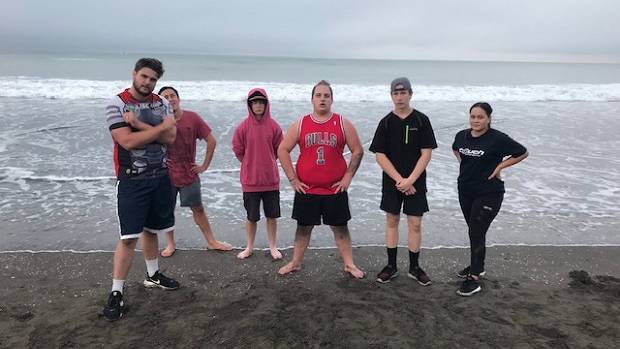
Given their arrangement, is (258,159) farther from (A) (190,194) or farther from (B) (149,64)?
(B) (149,64)

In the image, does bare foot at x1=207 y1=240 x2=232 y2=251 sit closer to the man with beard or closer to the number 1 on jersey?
the man with beard

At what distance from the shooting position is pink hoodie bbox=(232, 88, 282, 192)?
4625 mm

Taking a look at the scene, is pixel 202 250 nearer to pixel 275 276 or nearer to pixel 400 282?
pixel 275 276

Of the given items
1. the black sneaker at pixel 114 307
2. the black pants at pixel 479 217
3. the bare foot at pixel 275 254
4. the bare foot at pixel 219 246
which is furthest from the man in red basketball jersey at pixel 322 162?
the black sneaker at pixel 114 307

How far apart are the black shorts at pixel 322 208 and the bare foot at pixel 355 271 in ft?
1.54

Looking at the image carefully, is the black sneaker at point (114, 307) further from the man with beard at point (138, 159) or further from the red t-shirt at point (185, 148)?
the red t-shirt at point (185, 148)

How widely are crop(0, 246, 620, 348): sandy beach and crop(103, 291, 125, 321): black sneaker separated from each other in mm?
67

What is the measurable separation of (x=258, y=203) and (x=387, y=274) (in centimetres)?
156

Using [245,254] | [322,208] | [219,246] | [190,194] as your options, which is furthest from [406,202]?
[190,194]

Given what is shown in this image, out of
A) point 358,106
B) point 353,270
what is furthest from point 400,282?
point 358,106

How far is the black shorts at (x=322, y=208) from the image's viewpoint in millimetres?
4176

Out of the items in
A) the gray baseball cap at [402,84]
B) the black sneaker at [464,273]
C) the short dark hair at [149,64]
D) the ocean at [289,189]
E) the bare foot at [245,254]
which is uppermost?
the short dark hair at [149,64]

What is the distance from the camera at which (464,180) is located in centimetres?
412

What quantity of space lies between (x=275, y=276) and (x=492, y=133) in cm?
246
